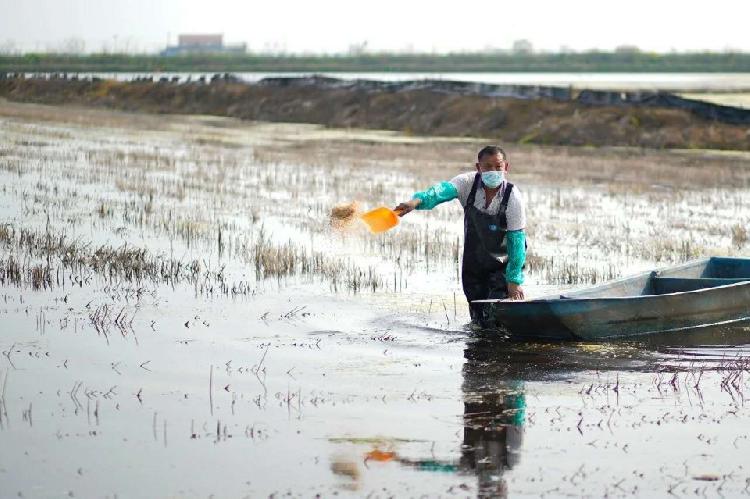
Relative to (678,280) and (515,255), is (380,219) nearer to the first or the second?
(515,255)

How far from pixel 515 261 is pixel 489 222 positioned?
1.24 ft

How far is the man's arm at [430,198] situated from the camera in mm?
9281

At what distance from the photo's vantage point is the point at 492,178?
371 inches

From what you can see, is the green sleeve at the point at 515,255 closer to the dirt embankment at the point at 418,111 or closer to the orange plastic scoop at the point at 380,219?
the orange plastic scoop at the point at 380,219

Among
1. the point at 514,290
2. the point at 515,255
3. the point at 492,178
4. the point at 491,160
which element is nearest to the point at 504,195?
→ the point at 492,178

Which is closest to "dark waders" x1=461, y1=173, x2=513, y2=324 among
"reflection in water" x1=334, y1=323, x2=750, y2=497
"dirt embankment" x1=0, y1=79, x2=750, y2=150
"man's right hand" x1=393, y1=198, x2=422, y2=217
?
"reflection in water" x1=334, y1=323, x2=750, y2=497

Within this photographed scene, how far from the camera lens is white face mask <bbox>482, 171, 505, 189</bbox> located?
941 cm

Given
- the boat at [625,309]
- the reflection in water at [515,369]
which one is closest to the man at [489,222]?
the boat at [625,309]

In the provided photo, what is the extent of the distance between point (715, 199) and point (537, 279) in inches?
357

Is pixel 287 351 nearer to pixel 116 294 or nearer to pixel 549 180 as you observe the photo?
pixel 116 294

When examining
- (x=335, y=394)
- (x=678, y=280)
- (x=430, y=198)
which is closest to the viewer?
(x=335, y=394)

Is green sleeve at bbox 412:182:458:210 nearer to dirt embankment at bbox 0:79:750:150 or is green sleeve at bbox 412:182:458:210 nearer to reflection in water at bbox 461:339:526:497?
reflection in water at bbox 461:339:526:497

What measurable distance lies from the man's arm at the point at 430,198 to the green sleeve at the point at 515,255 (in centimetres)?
56

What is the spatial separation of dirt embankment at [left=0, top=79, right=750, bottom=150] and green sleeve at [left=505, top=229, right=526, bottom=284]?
25060 millimetres
